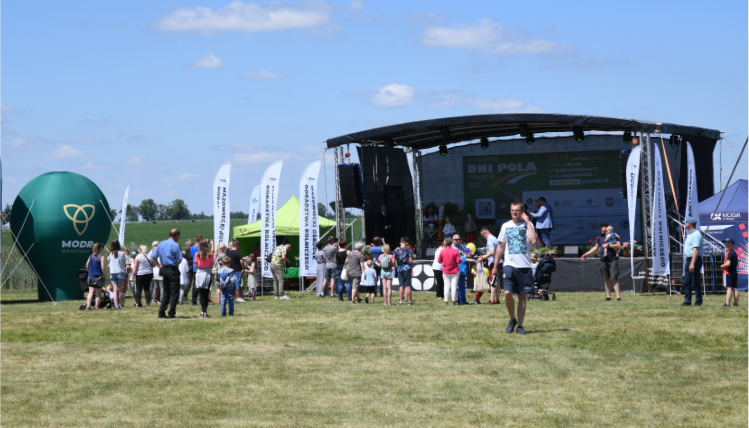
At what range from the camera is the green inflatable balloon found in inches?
977

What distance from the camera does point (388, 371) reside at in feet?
28.3

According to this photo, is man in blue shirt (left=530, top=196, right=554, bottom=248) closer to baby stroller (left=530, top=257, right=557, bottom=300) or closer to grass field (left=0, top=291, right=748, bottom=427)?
baby stroller (left=530, top=257, right=557, bottom=300)

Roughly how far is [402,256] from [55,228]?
11564mm

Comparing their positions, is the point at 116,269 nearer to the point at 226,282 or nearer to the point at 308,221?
the point at 226,282

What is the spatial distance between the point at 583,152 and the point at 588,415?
65.8 feet

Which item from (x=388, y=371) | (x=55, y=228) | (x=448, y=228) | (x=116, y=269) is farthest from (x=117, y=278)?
(x=388, y=371)

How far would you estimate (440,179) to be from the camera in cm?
2822

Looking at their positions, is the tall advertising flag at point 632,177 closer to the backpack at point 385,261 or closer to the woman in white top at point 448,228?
the backpack at point 385,261

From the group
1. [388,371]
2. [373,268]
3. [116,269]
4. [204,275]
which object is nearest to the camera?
[388,371]

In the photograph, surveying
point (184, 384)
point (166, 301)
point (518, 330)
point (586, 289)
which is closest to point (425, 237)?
point (586, 289)

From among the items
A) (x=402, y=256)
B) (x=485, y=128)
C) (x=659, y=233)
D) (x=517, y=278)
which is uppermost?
(x=485, y=128)

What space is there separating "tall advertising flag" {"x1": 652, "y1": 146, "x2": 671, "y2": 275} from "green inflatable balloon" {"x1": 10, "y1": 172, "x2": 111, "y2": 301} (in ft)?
49.8

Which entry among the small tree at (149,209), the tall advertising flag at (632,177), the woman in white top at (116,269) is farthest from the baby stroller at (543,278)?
the small tree at (149,209)

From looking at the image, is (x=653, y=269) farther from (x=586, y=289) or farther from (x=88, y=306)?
(x=88, y=306)
